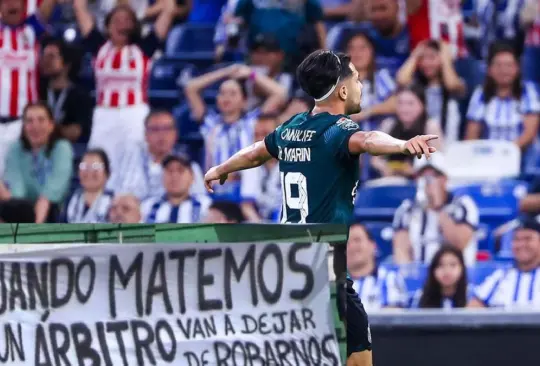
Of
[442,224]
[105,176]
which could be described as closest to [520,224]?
[442,224]

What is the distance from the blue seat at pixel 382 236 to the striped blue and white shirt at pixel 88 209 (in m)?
2.21

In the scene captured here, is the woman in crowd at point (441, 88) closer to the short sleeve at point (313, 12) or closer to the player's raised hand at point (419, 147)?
the short sleeve at point (313, 12)

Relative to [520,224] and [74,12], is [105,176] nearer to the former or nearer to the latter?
[74,12]

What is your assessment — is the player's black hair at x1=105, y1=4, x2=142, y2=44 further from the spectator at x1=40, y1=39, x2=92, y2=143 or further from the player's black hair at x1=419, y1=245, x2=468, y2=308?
the player's black hair at x1=419, y1=245, x2=468, y2=308

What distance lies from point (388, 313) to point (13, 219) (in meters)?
4.26

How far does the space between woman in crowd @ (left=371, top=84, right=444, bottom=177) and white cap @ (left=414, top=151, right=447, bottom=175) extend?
0.09 metres

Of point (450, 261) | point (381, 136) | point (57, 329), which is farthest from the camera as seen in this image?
point (450, 261)

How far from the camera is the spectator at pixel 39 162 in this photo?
36.8 ft

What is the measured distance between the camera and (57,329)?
16.3ft

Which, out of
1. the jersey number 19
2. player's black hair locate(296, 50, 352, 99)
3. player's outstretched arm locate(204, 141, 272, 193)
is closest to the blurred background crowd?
player's outstretched arm locate(204, 141, 272, 193)

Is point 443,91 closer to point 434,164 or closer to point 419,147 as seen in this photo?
point 434,164

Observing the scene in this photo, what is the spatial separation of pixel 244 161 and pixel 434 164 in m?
4.56

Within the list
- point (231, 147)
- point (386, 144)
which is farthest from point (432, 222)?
point (386, 144)

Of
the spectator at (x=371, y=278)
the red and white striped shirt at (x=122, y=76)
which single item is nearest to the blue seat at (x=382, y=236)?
the spectator at (x=371, y=278)
